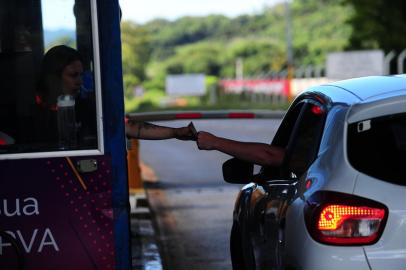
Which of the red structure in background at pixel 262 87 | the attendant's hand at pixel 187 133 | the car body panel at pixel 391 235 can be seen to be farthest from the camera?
the red structure in background at pixel 262 87

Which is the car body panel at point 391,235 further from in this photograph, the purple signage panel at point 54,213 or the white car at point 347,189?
the purple signage panel at point 54,213

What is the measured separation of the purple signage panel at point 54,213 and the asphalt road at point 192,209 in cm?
339

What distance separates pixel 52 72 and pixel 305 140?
1.43m

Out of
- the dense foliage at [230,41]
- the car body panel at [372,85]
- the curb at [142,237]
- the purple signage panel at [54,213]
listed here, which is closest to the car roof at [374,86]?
the car body panel at [372,85]

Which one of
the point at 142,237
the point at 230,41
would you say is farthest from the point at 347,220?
the point at 230,41

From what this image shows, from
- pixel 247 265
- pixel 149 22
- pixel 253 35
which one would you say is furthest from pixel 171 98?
pixel 247 265

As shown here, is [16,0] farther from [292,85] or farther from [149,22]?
[149,22]

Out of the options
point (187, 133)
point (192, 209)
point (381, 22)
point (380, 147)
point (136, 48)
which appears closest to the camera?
point (380, 147)

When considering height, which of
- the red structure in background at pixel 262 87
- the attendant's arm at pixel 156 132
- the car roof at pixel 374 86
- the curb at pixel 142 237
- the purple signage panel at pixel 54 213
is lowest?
the red structure in background at pixel 262 87

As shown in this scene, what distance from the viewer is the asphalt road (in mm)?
7941

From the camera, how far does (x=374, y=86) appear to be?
3877 mm

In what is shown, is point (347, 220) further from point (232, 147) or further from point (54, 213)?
point (54, 213)

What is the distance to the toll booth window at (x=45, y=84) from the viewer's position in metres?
4.11

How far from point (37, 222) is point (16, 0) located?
46.6 inches
